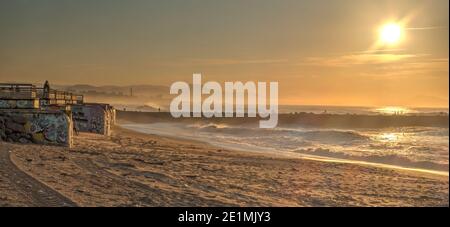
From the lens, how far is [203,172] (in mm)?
14008

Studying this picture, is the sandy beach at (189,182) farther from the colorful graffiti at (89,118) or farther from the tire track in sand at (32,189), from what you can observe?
the colorful graffiti at (89,118)

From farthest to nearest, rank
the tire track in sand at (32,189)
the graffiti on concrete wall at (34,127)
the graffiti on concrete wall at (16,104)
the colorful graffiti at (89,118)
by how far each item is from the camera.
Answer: the colorful graffiti at (89,118)
the graffiti on concrete wall at (16,104)
the graffiti on concrete wall at (34,127)
the tire track in sand at (32,189)

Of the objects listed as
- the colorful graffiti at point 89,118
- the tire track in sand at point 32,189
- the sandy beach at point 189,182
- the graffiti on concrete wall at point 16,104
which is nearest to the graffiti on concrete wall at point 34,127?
the graffiti on concrete wall at point 16,104

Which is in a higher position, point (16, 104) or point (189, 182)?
point (16, 104)

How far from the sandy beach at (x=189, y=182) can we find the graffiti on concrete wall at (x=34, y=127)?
0.93m

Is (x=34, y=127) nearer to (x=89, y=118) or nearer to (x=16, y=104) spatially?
(x=16, y=104)

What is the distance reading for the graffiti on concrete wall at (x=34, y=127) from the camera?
59.5ft

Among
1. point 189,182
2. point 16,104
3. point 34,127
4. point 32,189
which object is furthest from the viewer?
point 16,104

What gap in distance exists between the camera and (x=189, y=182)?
12.0 metres

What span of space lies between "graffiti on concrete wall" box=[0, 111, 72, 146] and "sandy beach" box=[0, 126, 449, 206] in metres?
0.93

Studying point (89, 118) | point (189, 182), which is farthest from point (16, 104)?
point (89, 118)

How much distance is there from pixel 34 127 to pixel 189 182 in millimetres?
9126
